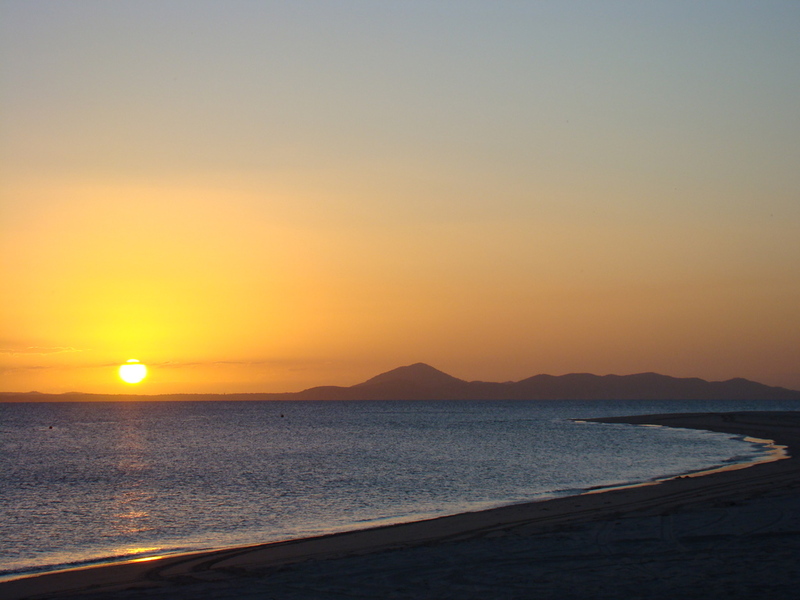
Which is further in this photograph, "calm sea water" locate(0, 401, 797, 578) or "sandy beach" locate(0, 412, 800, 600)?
"calm sea water" locate(0, 401, 797, 578)

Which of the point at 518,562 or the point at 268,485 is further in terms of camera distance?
the point at 268,485

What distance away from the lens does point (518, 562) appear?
1300cm

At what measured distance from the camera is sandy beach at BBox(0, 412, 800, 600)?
36.5ft

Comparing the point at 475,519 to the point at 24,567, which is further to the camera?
the point at 475,519

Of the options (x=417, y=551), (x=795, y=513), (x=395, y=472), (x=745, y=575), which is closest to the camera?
(x=745, y=575)

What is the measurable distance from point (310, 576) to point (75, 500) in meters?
21.1

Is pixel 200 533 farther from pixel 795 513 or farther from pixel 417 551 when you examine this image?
pixel 795 513

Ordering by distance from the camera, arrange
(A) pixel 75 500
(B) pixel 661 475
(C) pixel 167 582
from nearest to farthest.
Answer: (C) pixel 167 582 → (A) pixel 75 500 → (B) pixel 661 475

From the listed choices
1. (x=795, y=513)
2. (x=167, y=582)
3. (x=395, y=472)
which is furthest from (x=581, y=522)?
(x=395, y=472)

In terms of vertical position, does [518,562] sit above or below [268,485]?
above

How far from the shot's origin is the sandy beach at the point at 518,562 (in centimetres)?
1112

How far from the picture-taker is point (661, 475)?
32125mm

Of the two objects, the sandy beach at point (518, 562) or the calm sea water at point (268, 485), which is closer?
the sandy beach at point (518, 562)

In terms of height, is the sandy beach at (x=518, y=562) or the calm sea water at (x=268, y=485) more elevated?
the sandy beach at (x=518, y=562)
